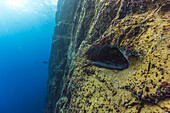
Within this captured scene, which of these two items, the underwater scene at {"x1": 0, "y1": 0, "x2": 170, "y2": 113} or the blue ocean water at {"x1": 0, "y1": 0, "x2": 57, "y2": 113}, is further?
the blue ocean water at {"x1": 0, "y1": 0, "x2": 57, "y2": 113}

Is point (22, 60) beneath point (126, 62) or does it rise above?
beneath

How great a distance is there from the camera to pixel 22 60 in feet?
363

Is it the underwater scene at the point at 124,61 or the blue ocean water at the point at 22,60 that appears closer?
the underwater scene at the point at 124,61

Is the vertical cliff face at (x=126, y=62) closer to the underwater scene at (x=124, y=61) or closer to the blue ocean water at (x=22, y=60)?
the underwater scene at (x=124, y=61)

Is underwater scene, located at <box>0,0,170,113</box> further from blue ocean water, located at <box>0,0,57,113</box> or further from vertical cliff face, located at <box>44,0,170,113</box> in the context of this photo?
blue ocean water, located at <box>0,0,57,113</box>

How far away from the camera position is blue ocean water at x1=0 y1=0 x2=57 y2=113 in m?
49.2

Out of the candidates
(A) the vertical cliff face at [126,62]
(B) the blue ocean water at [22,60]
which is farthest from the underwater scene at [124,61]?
(B) the blue ocean water at [22,60]

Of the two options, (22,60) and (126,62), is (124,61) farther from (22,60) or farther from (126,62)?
(22,60)

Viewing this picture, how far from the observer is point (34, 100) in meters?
63.9

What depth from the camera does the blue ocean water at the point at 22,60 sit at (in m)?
49.2

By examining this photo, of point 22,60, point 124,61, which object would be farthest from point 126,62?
point 22,60

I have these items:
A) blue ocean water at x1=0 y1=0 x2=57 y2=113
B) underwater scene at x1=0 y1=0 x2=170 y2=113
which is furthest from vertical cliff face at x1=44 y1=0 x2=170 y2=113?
blue ocean water at x1=0 y1=0 x2=57 y2=113

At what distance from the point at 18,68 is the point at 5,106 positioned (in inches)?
1684

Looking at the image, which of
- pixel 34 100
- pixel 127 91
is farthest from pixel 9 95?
A: pixel 127 91
